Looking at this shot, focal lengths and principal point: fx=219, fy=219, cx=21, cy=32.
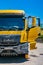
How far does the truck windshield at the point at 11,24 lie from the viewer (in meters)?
11.8

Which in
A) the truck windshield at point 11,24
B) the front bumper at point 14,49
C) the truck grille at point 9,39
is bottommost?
the front bumper at point 14,49

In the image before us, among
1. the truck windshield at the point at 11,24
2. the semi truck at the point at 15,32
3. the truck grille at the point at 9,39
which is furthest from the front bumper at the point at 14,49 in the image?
the truck windshield at the point at 11,24

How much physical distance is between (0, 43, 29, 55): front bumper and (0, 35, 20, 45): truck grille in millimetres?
220

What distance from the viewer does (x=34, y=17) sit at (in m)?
12.2

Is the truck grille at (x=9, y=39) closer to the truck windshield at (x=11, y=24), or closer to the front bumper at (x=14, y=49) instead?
the front bumper at (x=14, y=49)

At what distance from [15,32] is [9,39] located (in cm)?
49

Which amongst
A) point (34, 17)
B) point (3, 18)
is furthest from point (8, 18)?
point (34, 17)

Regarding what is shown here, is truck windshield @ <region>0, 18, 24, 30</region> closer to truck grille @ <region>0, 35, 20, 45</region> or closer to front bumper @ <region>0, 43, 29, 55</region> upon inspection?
truck grille @ <region>0, 35, 20, 45</region>

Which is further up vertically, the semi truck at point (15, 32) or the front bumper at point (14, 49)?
the semi truck at point (15, 32)

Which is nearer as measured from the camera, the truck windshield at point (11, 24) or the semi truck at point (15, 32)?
the semi truck at point (15, 32)

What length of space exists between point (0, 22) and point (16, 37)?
152 centimetres

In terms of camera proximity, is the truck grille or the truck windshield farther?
the truck windshield

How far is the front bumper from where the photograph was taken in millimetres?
11117

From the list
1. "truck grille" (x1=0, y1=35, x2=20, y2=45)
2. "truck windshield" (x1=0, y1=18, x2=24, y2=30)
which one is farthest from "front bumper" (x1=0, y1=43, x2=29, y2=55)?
"truck windshield" (x1=0, y1=18, x2=24, y2=30)
